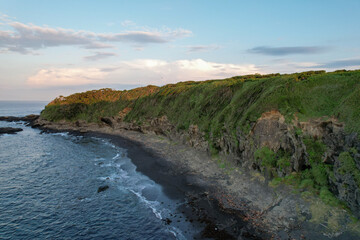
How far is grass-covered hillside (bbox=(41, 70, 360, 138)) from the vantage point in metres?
26.1

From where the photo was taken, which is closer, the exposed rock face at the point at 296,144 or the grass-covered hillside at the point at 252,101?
the exposed rock face at the point at 296,144

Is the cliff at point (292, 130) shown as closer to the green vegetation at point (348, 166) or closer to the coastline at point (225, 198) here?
the green vegetation at point (348, 166)

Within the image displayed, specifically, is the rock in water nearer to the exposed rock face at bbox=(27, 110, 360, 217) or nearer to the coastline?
the coastline

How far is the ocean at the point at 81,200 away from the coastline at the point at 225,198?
6.81 feet

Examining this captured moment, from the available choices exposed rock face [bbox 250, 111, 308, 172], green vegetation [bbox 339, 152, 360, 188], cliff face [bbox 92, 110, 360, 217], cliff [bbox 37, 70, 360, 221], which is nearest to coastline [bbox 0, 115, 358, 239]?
cliff [bbox 37, 70, 360, 221]

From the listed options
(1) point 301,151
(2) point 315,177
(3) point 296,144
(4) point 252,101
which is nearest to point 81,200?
(3) point 296,144

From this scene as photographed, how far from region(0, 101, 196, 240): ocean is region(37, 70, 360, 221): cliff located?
1330 cm

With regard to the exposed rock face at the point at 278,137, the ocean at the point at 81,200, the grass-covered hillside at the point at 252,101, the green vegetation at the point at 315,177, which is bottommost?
the ocean at the point at 81,200

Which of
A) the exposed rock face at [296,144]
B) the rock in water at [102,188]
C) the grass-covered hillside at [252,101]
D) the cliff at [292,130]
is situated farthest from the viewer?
the rock in water at [102,188]

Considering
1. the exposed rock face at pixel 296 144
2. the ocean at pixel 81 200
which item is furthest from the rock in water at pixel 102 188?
the exposed rock face at pixel 296 144

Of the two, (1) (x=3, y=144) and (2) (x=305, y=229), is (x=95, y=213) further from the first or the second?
(1) (x=3, y=144)

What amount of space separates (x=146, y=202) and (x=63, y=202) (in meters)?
11.0

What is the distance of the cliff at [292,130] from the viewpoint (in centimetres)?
2140

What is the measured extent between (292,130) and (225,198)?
470 inches
